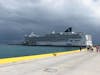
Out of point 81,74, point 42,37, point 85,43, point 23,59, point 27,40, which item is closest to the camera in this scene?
point 81,74

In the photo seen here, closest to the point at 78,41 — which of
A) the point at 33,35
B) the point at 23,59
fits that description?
the point at 33,35

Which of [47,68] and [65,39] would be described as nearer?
[47,68]

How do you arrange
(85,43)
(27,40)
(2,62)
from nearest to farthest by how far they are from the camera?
1. (2,62)
2. (85,43)
3. (27,40)

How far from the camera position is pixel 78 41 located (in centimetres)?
16362

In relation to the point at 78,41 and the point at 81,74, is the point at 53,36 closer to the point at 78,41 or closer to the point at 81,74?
the point at 78,41

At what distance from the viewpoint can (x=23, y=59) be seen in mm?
24281

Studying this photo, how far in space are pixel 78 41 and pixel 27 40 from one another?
4386 centimetres

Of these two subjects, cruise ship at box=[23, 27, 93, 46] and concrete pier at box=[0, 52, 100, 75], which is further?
cruise ship at box=[23, 27, 93, 46]

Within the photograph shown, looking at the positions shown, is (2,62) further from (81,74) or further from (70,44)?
(70,44)

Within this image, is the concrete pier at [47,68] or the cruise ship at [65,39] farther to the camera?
the cruise ship at [65,39]

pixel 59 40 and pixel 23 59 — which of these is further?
pixel 59 40

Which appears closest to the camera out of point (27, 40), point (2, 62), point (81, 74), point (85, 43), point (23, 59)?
point (81, 74)

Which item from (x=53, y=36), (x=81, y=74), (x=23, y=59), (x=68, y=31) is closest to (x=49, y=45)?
(x=53, y=36)

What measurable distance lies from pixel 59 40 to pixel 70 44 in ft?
28.0
